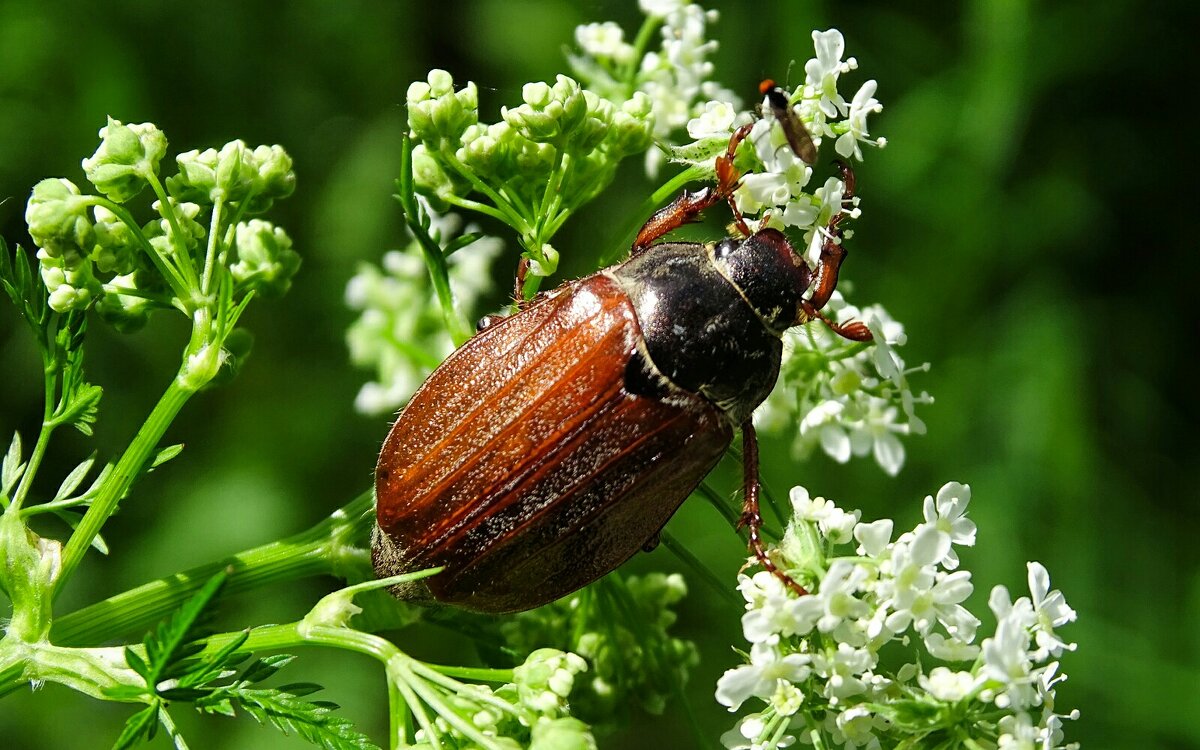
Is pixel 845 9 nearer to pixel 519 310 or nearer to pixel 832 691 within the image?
pixel 519 310

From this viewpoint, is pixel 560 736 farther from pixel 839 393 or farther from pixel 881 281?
pixel 881 281

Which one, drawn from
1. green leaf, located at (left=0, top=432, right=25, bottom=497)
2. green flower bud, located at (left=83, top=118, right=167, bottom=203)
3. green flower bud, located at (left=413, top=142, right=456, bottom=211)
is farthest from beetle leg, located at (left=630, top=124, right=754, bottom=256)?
green leaf, located at (left=0, top=432, right=25, bottom=497)

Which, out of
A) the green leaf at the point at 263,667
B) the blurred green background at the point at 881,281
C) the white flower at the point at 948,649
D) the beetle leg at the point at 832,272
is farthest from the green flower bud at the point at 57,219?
the blurred green background at the point at 881,281

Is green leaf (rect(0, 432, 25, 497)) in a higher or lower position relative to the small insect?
lower

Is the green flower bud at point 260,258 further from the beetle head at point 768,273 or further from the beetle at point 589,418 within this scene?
the beetle head at point 768,273

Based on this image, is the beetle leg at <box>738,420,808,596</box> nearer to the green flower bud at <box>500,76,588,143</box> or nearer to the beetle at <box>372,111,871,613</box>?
the beetle at <box>372,111,871,613</box>

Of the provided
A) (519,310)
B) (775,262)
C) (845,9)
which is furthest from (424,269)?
(845,9)
